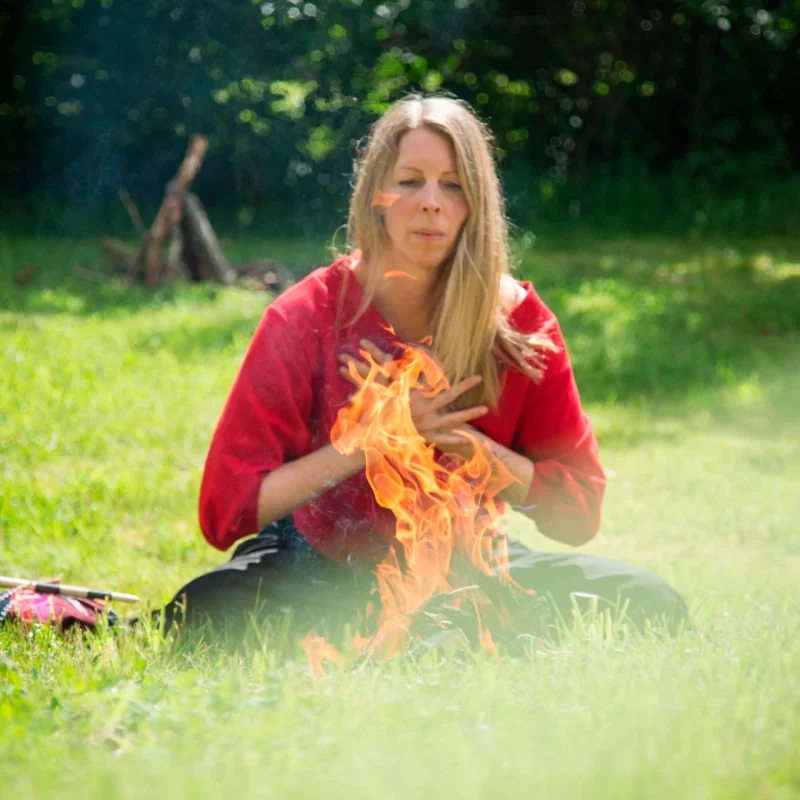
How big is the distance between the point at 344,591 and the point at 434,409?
66 centimetres

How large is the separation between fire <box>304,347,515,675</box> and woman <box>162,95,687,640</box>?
55mm

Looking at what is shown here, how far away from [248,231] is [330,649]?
1306 centimetres

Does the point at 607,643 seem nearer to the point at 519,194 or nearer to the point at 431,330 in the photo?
the point at 431,330

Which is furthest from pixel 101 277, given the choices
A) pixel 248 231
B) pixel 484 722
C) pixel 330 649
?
pixel 484 722

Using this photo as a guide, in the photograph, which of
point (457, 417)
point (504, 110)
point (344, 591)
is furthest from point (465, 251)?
point (504, 110)

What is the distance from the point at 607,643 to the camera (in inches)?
108

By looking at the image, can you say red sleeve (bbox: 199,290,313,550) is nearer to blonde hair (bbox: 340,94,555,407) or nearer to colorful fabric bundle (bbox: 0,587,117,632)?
blonde hair (bbox: 340,94,555,407)

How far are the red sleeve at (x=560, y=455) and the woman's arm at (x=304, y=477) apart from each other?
2.04 ft

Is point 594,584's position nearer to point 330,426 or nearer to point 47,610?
point 330,426

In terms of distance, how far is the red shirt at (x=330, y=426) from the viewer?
3.22 metres

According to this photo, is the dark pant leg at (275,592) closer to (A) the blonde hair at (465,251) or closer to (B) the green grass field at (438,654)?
(B) the green grass field at (438,654)

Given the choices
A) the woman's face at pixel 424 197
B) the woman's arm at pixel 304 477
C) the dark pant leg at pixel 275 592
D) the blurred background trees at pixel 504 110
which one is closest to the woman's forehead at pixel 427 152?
the woman's face at pixel 424 197

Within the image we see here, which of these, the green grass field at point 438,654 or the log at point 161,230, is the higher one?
the log at point 161,230

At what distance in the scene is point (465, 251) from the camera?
331cm
